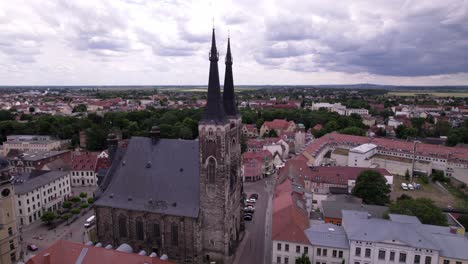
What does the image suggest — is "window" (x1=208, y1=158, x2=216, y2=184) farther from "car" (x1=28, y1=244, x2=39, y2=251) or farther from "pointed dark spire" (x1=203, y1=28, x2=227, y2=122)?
"car" (x1=28, y1=244, x2=39, y2=251)

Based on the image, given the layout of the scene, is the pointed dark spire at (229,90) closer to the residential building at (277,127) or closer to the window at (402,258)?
the window at (402,258)

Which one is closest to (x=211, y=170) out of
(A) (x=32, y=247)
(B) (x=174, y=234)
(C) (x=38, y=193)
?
(B) (x=174, y=234)

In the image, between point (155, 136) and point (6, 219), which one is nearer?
point (6, 219)

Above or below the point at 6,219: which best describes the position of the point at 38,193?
below

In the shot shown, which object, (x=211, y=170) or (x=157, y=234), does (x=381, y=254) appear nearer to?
(x=211, y=170)

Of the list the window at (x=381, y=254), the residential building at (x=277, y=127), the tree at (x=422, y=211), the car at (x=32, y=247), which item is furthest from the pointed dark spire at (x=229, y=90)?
the residential building at (x=277, y=127)

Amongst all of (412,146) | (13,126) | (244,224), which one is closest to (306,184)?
(244,224)

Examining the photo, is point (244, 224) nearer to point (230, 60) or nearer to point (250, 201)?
point (250, 201)

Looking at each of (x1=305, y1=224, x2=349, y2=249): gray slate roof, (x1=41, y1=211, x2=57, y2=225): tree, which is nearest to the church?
(x1=305, y1=224, x2=349, y2=249): gray slate roof
